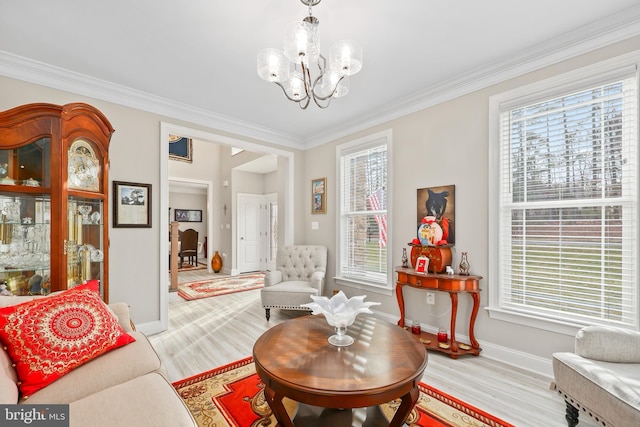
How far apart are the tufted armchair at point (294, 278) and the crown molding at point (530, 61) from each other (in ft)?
6.83

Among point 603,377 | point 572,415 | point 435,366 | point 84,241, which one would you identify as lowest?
point 435,366

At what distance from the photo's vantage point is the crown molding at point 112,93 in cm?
252

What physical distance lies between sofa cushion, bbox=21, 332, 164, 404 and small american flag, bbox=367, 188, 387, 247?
270cm

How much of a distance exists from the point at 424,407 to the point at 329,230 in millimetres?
2688

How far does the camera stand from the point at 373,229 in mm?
3750

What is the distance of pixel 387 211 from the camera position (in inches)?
138

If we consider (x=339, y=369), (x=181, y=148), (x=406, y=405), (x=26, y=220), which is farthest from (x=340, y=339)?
(x=181, y=148)

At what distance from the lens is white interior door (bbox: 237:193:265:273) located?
275 inches

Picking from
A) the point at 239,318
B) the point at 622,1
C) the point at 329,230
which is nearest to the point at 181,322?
the point at 239,318

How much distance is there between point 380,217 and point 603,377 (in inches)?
97.1

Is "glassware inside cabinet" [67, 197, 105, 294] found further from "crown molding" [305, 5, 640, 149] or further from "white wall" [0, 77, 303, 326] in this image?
"crown molding" [305, 5, 640, 149]

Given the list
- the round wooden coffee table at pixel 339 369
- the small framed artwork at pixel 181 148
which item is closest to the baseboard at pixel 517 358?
the round wooden coffee table at pixel 339 369

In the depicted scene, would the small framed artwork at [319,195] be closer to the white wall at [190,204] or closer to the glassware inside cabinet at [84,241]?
the glassware inside cabinet at [84,241]

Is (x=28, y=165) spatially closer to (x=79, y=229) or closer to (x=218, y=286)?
(x=79, y=229)
